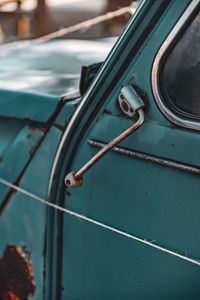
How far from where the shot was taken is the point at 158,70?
1.38 metres

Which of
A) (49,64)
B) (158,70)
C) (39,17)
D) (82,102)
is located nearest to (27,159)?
(82,102)

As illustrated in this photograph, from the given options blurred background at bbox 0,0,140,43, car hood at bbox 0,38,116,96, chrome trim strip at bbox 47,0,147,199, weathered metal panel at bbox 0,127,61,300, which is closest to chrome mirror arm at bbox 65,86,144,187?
chrome trim strip at bbox 47,0,147,199

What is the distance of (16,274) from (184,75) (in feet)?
3.15

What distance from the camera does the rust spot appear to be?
69.5 inches

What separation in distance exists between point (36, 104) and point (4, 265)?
2.00 feet

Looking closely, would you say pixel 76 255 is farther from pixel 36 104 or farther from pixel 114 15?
pixel 114 15

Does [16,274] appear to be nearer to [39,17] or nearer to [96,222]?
[96,222]

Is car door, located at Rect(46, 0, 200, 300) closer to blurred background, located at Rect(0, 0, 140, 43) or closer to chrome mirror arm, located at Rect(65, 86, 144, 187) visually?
chrome mirror arm, located at Rect(65, 86, 144, 187)

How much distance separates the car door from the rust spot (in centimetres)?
16

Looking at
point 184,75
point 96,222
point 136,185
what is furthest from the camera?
point 96,222

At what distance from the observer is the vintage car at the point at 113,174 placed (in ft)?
4.45

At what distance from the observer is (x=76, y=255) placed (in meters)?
1.63

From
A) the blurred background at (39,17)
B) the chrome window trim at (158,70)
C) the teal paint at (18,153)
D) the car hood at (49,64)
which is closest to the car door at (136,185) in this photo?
the chrome window trim at (158,70)

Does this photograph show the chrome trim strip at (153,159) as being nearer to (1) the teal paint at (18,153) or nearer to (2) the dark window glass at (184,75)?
(2) the dark window glass at (184,75)
